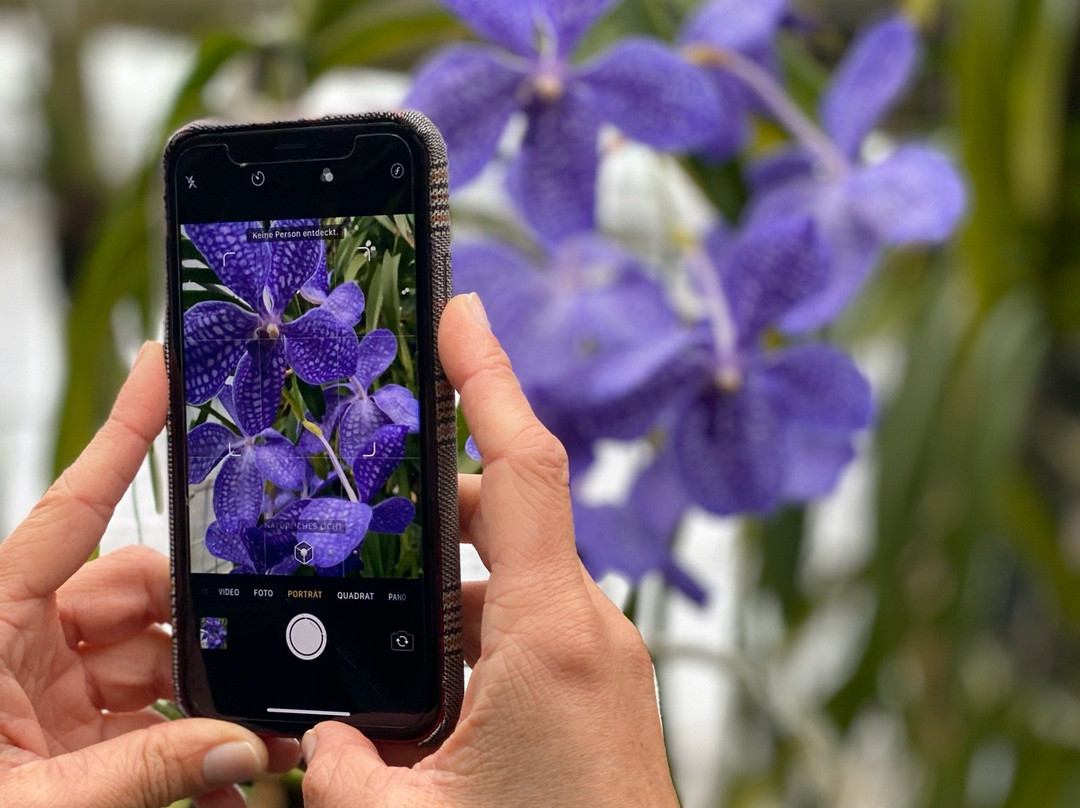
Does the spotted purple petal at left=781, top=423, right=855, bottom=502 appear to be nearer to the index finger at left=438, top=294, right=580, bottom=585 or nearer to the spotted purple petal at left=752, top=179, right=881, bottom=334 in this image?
the spotted purple petal at left=752, top=179, right=881, bottom=334

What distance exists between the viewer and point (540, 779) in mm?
187

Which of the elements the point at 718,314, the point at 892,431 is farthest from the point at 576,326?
the point at 892,431

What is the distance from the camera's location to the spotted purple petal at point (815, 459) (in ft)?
1.04

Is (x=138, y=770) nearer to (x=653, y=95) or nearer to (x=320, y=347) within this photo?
A: (x=320, y=347)

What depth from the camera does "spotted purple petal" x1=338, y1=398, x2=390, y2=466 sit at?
0.21 metres

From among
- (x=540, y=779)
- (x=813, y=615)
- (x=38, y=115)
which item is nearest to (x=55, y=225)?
(x=38, y=115)

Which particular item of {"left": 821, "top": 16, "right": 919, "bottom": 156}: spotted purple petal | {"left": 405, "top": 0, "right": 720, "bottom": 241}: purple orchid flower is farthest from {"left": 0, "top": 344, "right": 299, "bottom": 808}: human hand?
{"left": 821, "top": 16, "right": 919, "bottom": 156}: spotted purple petal

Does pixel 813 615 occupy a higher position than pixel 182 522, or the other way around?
pixel 182 522

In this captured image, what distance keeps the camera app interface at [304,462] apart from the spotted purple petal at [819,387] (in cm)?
13

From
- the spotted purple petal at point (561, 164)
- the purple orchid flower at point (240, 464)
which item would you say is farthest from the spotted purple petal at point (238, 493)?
the spotted purple petal at point (561, 164)

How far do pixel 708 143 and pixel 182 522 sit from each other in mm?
192

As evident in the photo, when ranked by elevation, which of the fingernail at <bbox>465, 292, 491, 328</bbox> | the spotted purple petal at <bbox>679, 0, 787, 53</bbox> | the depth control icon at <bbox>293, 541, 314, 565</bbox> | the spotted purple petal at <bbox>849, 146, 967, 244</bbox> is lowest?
the depth control icon at <bbox>293, 541, 314, 565</bbox>

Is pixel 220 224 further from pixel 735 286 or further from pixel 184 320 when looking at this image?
pixel 735 286

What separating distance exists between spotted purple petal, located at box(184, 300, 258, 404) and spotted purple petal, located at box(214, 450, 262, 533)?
2 cm
